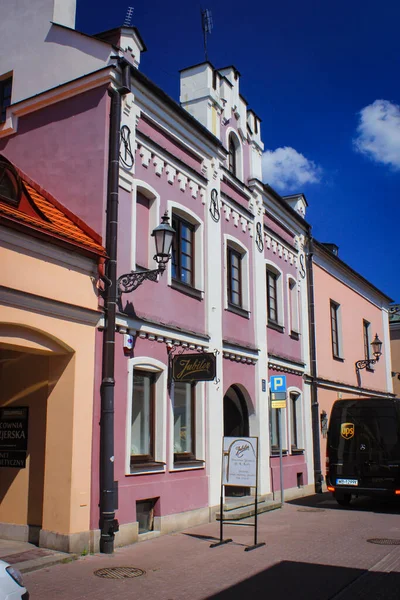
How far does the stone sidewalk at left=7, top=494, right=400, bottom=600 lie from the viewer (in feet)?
23.7

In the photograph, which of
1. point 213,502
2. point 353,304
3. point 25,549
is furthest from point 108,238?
point 353,304

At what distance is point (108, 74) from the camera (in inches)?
430

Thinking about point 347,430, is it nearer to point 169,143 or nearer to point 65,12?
point 169,143

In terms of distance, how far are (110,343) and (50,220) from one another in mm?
2147

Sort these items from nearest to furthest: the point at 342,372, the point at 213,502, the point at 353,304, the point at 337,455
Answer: the point at 213,502 → the point at 337,455 → the point at 342,372 → the point at 353,304

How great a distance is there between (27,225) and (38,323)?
1408 millimetres

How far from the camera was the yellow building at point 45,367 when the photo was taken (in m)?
8.84

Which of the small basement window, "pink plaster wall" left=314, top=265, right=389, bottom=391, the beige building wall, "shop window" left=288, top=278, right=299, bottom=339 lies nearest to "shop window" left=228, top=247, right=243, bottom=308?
"shop window" left=288, top=278, right=299, bottom=339

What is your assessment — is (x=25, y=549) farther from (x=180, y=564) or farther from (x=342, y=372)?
(x=342, y=372)

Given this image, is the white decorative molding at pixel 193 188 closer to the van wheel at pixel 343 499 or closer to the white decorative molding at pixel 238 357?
the white decorative molding at pixel 238 357

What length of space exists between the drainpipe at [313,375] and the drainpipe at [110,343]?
10.3m

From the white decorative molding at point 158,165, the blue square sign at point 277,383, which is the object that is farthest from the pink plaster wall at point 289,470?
the white decorative molding at point 158,165

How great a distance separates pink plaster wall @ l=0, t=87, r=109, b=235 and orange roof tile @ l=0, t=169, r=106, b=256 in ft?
0.43

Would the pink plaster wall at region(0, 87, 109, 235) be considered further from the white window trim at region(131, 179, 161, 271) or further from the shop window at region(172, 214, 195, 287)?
the shop window at region(172, 214, 195, 287)
